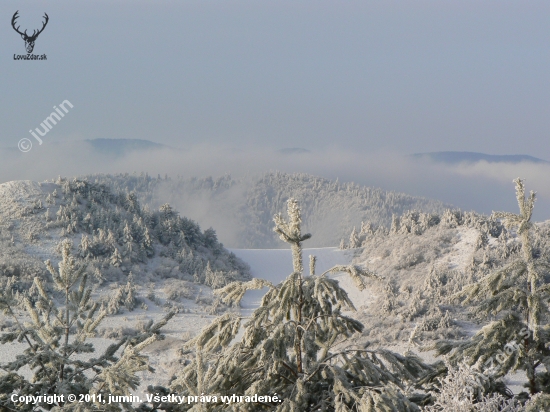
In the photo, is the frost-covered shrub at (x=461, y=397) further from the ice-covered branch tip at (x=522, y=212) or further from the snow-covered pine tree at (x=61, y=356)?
the snow-covered pine tree at (x=61, y=356)

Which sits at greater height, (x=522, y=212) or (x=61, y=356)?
(x=522, y=212)

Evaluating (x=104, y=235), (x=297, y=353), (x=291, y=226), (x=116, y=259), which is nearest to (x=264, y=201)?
(x=104, y=235)

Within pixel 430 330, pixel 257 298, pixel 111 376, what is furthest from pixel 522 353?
pixel 257 298

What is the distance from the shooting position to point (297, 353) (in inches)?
259

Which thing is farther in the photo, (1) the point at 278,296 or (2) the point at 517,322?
(2) the point at 517,322

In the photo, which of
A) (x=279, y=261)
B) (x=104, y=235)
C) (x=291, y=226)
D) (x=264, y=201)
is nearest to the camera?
(x=291, y=226)

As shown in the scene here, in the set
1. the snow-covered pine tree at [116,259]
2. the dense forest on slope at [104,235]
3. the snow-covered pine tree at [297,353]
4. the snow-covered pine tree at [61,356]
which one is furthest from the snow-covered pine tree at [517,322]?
the snow-covered pine tree at [116,259]

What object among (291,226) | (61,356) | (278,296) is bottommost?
(61,356)

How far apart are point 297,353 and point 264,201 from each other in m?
57.4

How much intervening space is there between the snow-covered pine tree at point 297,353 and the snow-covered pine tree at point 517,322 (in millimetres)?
1007

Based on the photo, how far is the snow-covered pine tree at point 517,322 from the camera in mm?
6984

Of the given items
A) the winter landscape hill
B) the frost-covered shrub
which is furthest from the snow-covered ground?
the frost-covered shrub

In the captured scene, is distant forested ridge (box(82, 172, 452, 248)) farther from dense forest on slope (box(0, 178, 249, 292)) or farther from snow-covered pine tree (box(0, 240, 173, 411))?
snow-covered pine tree (box(0, 240, 173, 411))

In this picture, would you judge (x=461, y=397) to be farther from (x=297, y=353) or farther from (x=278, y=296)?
(x=278, y=296)
